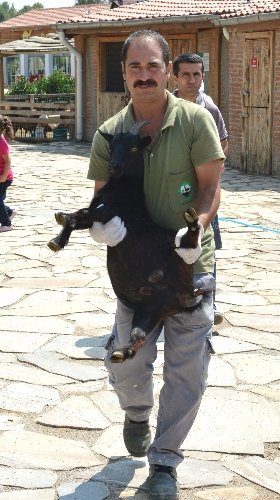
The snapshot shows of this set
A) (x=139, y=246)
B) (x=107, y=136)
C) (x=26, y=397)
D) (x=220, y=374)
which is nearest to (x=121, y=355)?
(x=139, y=246)

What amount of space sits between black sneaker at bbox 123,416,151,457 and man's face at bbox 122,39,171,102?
1467 millimetres

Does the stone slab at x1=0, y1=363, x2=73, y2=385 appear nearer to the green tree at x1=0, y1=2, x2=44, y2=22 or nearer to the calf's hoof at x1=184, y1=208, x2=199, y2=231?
the calf's hoof at x1=184, y1=208, x2=199, y2=231

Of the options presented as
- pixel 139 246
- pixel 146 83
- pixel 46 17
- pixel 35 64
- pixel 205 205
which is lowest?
pixel 139 246

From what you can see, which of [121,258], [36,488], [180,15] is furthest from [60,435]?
[180,15]

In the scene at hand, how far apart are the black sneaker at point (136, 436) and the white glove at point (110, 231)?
38.8 inches

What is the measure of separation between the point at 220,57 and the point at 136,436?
1544cm

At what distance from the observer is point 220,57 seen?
1855cm

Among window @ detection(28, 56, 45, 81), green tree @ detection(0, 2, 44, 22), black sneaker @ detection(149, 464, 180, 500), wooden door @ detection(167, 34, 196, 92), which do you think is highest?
green tree @ detection(0, 2, 44, 22)

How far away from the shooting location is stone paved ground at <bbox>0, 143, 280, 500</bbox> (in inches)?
157

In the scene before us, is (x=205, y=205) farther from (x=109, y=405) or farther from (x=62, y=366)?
(x=62, y=366)

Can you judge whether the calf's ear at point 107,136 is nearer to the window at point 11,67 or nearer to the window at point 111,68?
the window at point 111,68

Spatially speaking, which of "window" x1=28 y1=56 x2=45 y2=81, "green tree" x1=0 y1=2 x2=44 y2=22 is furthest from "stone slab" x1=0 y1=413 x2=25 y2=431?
"green tree" x1=0 y1=2 x2=44 y2=22

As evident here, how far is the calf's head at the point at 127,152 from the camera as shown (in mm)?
3443

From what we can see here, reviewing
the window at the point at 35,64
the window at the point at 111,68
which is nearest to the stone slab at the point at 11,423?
the window at the point at 111,68
